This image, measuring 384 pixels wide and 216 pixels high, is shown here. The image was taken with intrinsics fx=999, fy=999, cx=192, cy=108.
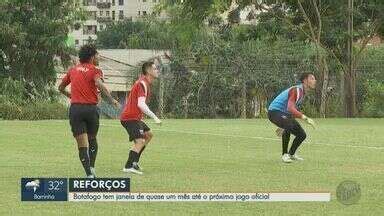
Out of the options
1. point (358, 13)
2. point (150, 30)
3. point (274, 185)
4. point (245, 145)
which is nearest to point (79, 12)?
point (358, 13)

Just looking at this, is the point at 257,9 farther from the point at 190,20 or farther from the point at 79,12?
the point at 79,12

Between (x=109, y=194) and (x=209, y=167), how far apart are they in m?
5.40

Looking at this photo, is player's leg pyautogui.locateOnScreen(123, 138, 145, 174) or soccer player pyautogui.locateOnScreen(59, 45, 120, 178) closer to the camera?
soccer player pyautogui.locateOnScreen(59, 45, 120, 178)

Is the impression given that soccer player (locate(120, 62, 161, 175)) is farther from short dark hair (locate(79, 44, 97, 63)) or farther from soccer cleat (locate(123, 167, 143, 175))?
short dark hair (locate(79, 44, 97, 63))

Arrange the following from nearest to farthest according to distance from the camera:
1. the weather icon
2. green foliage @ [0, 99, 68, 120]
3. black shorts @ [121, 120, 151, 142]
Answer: the weather icon → black shorts @ [121, 120, 151, 142] → green foliage @ [0, 99, 68, 120]

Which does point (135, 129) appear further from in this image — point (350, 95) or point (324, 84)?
point (350, 95)

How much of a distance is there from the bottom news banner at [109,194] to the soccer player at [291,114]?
16.8 feet

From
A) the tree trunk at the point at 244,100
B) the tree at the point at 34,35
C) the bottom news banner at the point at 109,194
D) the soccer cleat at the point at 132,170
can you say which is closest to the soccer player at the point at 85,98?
the soccer cleat at the point at 132,170

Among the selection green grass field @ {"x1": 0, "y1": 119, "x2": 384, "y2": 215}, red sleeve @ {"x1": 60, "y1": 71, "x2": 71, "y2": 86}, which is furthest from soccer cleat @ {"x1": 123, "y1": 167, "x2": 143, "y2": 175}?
red sleeve @ {"x1": 60, "y1": 71, "x2": 71, "y2": 86}

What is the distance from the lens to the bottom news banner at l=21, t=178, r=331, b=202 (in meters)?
10.5

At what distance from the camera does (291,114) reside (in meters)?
17.5

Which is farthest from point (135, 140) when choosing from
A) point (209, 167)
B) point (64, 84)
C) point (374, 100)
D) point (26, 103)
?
point (374, 100)

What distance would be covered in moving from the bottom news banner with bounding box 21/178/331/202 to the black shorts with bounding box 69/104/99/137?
6.72 ft

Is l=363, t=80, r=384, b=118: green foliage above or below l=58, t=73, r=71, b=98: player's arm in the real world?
below
